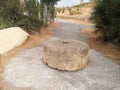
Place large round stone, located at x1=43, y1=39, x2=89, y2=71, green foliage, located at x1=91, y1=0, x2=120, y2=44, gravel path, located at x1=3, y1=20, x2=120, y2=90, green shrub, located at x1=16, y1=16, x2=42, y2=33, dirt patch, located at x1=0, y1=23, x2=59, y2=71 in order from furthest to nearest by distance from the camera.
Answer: green shrub, located at x1=16, y1=16, x2=42, y2=33 → green foliage, located at x1=91, y1=0, x2=120, y2=44 → dirt patch, located at x1=0, y1=23, x2=59, y2=71 → large round stone, located at x1=43, y1=39, x2=89, y2=71 → gravel path, located at x1=3, y1=20, x2=120, y2=90

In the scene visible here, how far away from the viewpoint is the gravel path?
5.30 m

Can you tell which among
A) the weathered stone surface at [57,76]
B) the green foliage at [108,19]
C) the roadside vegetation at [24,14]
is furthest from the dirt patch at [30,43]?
the green foliage at [108,19]

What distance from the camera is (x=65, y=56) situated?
5.83 metres

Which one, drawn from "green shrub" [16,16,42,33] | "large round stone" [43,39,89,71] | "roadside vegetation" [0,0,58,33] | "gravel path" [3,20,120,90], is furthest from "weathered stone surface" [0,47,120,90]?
"roadside vegetation" [0,0,58,33]

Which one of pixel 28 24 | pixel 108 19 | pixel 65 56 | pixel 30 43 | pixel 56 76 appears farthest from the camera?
pixel 28 24

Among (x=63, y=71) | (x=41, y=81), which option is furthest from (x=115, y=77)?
(x=41, y=81)

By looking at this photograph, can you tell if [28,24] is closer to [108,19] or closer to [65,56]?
[108,19]

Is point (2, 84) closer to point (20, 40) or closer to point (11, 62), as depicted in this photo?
point (11, 62)

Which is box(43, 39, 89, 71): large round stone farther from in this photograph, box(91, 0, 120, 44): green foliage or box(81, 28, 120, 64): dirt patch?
box(91, 0, 120, 44): green foliage

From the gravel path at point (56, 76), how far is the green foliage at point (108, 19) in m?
1.41

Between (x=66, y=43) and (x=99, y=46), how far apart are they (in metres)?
2.23

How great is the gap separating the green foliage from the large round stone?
2161 mm

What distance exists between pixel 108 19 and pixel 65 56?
10.2 ft

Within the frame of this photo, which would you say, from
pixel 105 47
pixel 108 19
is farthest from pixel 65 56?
pixel 108 19
